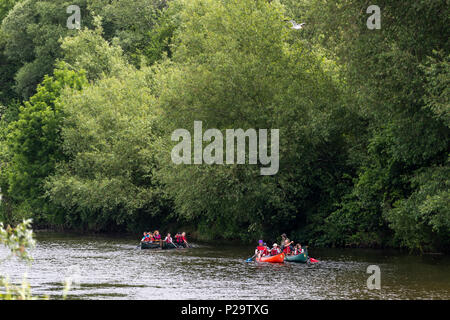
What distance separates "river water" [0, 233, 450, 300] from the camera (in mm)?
26016

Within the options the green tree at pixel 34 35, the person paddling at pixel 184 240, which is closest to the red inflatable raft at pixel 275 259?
the person paddling at pixel 184 240

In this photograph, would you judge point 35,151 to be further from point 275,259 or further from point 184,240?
point 275,259

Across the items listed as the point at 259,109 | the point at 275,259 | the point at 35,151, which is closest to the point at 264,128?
the point at 259,109

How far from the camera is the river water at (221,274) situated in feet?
85.4

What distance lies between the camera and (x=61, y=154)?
60.9 metres

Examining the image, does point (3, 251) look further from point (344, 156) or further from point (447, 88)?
point (447, 88)

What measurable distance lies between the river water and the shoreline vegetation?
2.50 m

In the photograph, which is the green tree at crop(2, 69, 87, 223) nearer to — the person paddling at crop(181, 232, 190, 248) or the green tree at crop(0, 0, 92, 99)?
the green tree at crop(0, 0, 92, 99)

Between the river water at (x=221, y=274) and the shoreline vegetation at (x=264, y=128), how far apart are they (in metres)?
2.50

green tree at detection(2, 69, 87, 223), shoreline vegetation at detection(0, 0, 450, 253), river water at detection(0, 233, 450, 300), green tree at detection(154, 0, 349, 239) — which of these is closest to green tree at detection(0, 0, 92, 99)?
shoreline vegetation at detection(0, 0, 450, 253)

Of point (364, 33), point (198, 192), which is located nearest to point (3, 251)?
point (198, 192)

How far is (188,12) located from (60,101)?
732 inches

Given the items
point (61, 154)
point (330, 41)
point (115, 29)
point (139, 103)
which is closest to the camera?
point (330, 41)
